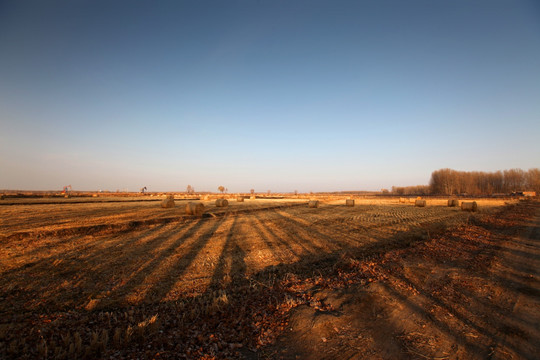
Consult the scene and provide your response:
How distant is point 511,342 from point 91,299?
938 cm

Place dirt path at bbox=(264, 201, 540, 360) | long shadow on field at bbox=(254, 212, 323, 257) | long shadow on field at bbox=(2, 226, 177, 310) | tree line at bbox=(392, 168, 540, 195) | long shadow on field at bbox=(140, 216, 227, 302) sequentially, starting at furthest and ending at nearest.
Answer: tree line at bbox=(392, 168, 540, 195) < long shadow on field at bbox=(254, 212, 323, 257) < long shadow on field at bbox=(140, 216, 227, 302) < long shadow on field at bbox=(2, 226, 177, 310) < dirt path at bbox=(264, 201, 540, 360)

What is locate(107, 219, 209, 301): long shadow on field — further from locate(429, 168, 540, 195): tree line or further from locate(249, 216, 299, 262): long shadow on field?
locate(429, 168, 540, 195): tree line

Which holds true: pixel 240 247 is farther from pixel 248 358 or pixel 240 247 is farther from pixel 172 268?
pixel 248 358

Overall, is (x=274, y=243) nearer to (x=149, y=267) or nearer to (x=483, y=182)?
(x=149, y=267)

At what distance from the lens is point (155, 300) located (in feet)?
20.4

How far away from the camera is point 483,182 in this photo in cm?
12900

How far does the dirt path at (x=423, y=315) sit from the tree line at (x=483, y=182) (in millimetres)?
146557

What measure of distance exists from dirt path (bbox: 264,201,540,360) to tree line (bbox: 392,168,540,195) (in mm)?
146557

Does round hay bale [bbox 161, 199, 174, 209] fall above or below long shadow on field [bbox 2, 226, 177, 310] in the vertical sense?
above

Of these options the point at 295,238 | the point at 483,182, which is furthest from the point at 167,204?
the point at 483,182

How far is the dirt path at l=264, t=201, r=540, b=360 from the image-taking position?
4.00m

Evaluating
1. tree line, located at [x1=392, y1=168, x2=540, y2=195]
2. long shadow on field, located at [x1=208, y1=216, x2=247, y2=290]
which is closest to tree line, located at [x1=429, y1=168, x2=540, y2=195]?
tree line, located at [x1=392, y1=168, x2=540, y2=195]

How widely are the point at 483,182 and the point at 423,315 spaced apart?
6710 inches

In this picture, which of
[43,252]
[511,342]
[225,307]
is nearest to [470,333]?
[511,342]
